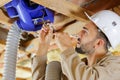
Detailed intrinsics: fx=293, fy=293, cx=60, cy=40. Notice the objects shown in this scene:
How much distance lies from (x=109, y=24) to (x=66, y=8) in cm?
36

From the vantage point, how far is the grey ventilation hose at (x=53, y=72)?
82.3 inches

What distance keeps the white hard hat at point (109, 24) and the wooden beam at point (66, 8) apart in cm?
18

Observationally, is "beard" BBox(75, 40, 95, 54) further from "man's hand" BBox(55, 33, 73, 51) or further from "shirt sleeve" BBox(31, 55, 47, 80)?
"shirt sleeve" BBox(31, 55, 47, 80)

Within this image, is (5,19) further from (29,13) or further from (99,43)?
(99,43)

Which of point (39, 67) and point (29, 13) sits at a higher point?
point (29, 13)

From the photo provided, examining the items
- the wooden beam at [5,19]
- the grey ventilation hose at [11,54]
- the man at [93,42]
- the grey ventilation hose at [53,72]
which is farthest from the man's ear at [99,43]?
the wooden beam at [5,19]

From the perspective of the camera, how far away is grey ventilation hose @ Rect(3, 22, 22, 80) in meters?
→ 2.21

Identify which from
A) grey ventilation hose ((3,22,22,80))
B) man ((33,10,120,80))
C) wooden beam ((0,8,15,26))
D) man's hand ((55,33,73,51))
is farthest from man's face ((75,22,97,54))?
wooden beam ((0,8,15,26))

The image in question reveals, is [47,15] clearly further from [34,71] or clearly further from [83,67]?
[83,67]

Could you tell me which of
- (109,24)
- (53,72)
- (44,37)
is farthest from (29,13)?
(109,24)

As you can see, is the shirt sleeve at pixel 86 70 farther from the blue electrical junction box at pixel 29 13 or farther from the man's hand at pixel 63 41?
the blue electrical junction box at pixel 29 13

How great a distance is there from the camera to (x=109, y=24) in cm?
219

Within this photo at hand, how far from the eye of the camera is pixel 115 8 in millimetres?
2436

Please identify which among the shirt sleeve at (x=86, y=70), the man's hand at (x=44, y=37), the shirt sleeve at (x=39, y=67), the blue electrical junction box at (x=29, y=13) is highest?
the blue electrical junction box at (x=29, y=13)
